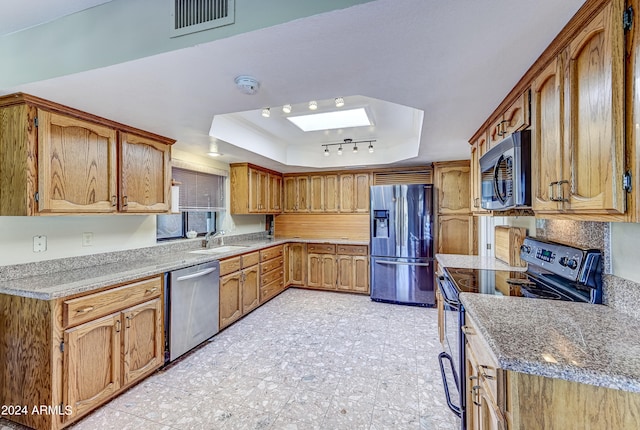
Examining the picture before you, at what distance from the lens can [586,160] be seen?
3.34 feet

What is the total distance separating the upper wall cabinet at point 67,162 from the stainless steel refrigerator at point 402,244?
2.89 m

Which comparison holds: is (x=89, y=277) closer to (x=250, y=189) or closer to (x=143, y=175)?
(x=143, y=175)

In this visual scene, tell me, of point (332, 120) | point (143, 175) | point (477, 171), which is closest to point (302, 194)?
point (332, 120)

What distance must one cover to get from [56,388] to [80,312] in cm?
43

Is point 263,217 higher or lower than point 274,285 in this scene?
higher

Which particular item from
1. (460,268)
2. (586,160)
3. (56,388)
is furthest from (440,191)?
(56,388)

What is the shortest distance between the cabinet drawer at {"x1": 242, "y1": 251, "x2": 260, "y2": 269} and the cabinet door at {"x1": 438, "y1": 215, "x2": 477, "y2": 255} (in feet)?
8.54

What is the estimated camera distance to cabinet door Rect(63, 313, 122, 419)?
171cm

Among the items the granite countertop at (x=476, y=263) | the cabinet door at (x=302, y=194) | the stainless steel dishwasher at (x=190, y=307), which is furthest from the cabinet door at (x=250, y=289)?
the granite countertop at (x=476, y=263)

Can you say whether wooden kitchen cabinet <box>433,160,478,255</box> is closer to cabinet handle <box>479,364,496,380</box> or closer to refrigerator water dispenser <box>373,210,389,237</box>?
refrigerator water dispenser <box>373,210,389,237</box>

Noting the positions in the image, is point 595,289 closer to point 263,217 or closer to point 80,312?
point 80,312

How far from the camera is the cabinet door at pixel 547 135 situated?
1.18 metres

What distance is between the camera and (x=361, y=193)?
4.68m

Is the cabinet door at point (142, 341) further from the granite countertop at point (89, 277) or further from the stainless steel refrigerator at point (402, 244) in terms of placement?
the stainless steel refrigerator at point (402, 244)
